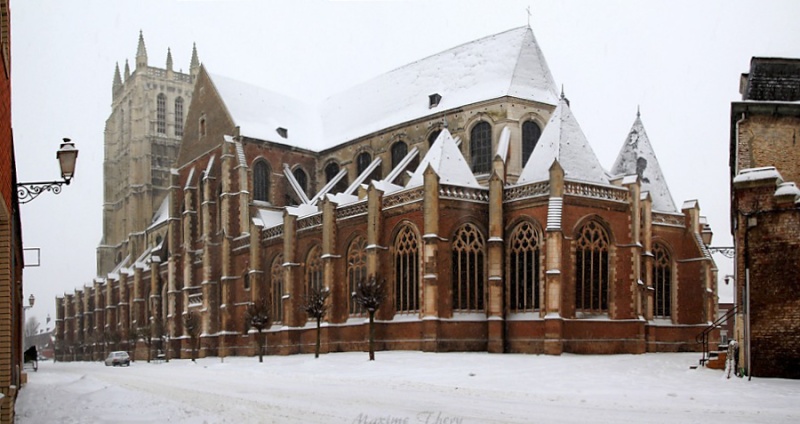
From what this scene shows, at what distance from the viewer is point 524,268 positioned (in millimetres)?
33188

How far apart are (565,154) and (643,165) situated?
7.90 meters

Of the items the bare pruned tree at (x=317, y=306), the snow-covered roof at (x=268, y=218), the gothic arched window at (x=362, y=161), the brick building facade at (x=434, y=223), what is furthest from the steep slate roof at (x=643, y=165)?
the snow-covered roof at (x=268, y=218)

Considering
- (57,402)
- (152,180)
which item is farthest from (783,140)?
(152,180)

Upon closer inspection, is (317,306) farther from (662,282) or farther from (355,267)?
(662,282)

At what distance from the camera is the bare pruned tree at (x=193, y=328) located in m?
48.2

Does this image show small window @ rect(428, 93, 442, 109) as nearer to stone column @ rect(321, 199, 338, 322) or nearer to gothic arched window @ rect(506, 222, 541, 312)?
stone column @ rect(321, 199, 338, 322)

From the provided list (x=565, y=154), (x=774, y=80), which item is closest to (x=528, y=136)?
(x=565, y=154)

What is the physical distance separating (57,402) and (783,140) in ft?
59.9

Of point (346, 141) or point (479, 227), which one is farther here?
point (346, 141)

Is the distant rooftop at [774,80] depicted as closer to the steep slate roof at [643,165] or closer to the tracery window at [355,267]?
the steep slate roof at [643,165]

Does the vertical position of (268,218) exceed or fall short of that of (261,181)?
it falls short

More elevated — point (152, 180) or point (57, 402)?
point (152, 180)

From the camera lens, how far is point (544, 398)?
17.1 m

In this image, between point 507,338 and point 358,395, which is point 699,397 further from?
point 507,338
